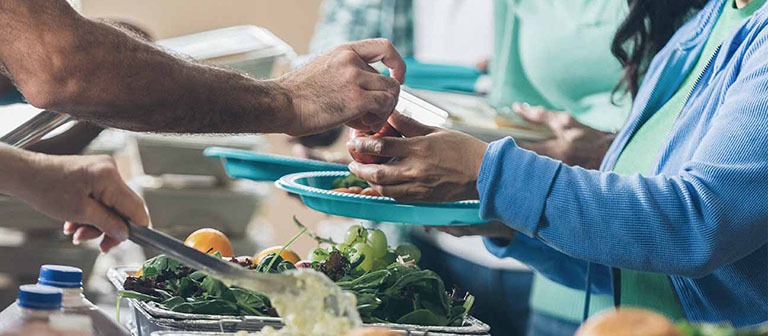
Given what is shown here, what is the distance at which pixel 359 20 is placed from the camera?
407 cm

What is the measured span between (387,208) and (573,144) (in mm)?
875

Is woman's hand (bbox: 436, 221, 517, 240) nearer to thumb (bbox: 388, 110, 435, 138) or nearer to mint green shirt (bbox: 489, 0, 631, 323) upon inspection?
thumb (bbox: 388, 110, 435, 138)

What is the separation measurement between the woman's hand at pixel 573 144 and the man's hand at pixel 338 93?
0.72 m

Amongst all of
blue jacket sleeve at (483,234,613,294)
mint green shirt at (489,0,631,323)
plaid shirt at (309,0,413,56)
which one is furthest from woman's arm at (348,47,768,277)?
plaid shirt at (309,0,413,56)

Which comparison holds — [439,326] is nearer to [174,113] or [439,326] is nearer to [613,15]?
[174,113]

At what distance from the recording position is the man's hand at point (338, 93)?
1.67 m

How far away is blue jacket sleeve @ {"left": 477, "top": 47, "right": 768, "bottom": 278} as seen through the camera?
1399 millimetres

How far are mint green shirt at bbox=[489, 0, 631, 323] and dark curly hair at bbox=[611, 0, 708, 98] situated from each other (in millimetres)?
479

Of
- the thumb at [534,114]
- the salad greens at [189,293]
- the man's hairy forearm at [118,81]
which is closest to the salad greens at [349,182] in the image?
the man's hairy forearm at [118,81]

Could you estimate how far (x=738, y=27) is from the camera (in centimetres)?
158

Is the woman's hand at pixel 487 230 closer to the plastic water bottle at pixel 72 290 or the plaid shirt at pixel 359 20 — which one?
the plastic water bottle at pixel 72 290

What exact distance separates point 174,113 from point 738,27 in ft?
3.20

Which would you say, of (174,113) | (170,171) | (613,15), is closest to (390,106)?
(174,113)

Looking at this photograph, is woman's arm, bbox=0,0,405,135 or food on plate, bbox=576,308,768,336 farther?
woman's arm, bbox=0,0,405,135
